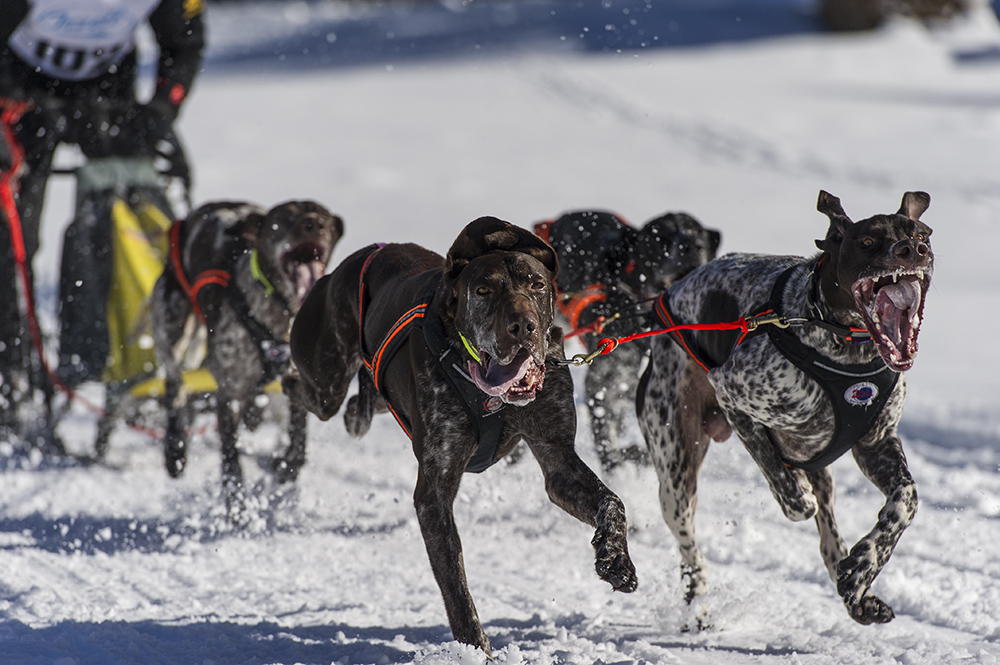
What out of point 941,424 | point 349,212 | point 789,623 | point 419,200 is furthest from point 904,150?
point 789,623

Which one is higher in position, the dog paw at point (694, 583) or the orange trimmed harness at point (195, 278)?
the orange trimmed harness at point (195, 278)

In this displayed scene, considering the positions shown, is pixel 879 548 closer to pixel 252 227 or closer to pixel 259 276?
pixel 259 276

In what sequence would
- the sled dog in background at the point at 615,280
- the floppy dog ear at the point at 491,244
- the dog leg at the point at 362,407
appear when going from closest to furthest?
the floppy dog ear at the point at 491,244 < the dog leg at the point at 362,407 < the sled dog in background at the point at 615,280

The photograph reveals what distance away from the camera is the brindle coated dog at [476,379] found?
2.71 metres

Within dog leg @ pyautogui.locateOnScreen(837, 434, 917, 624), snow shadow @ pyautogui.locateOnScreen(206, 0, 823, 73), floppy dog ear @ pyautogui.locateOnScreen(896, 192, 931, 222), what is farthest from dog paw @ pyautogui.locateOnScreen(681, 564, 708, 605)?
snow shadow @ pyautogui.locateOnScreen(206, 0, 823, 73)

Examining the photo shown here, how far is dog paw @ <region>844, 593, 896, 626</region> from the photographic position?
2.97 meters

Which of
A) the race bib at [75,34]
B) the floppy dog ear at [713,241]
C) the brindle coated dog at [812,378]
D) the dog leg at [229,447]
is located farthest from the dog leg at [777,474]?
the race bib at [75,34]

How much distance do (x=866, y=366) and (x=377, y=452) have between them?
9.74 feet

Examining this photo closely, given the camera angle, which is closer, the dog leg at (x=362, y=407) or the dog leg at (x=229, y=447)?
the dog leg at (x=362, y=407)

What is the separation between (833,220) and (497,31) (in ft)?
65.3

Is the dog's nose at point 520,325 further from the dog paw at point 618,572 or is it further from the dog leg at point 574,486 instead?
the dog paw at point 618,572

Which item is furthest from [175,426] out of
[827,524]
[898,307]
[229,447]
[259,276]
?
[898,307]

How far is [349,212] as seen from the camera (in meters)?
11.6

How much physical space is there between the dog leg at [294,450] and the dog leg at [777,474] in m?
2.07
